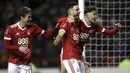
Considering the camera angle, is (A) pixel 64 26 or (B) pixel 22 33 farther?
(B) pixel 22 33

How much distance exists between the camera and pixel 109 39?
1069 centimetres

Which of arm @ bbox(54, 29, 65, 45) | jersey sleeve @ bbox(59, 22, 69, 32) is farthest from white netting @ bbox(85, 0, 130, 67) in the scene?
arm @ bbox(54, 29, 65, 45)

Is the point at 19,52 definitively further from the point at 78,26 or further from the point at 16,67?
the point at 78,26

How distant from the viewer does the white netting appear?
1040 cm

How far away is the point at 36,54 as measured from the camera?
555 inches

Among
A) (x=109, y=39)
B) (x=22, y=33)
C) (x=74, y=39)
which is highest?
(x=22, y=33)

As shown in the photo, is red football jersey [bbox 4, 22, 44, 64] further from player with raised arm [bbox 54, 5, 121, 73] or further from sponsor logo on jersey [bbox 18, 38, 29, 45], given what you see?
player with raised arm [bbox 54, 5, 121, 73]

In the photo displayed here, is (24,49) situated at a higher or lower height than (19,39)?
lower

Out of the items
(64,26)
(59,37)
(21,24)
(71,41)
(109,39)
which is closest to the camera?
(59,37)

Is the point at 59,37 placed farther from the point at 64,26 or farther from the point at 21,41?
the point at 21,41

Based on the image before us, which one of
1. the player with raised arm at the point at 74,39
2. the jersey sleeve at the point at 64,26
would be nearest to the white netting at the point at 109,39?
the player with raised arm at the point at 74,39

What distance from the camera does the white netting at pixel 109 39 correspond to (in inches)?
409

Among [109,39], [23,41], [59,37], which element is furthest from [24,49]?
[109,39]

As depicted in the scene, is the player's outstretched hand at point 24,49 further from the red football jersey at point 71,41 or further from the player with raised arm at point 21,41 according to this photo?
the red football jersey at point 71,41
